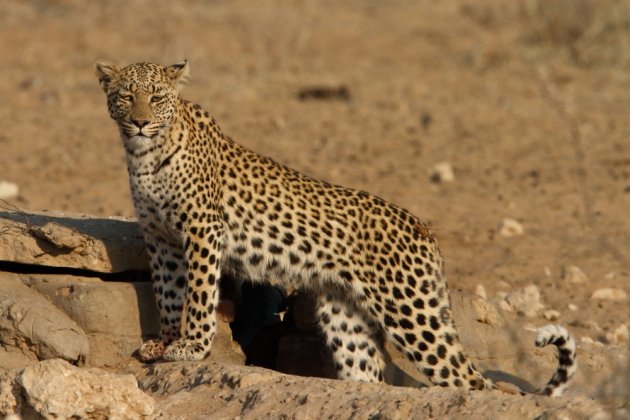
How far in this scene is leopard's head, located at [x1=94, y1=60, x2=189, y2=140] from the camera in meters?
8.72

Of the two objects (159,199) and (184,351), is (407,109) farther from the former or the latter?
(184,351)

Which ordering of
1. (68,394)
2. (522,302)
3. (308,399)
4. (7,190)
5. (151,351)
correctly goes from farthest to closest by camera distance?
(7,190) → (522,302) → (151,351) → (308,399) → (68,394)

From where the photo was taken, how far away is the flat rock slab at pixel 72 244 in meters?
9.04

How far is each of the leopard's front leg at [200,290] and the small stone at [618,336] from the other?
346cm

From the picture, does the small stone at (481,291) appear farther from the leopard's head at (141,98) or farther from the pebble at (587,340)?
the leopard's head at (141,98)

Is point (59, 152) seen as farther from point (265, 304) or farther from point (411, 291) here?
point (411, 291)

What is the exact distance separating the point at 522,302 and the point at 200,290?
3382 millimetres

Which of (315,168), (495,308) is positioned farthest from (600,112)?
(495,308)

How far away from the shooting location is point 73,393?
724 cm

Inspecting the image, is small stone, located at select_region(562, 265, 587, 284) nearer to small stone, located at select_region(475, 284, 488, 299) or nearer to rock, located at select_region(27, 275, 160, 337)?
small stone, located at select_region(475, 284, 488, 299)

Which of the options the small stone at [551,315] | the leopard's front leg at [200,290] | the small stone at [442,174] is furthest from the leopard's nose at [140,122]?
the small stone at [442,174]

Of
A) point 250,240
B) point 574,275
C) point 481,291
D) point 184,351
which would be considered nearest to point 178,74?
point 250,240

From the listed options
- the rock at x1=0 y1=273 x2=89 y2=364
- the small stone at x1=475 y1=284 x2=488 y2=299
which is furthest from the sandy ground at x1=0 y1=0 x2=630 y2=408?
the rock at x1=0 y1=273 x2=89 y2=364

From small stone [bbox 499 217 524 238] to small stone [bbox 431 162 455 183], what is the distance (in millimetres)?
2131
